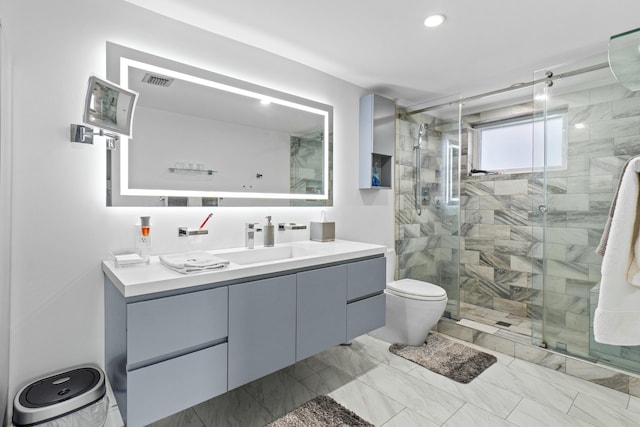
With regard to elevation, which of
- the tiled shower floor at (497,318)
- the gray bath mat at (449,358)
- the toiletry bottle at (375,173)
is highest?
the toiletry bottle at (375,173)

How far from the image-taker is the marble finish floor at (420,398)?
1838mm

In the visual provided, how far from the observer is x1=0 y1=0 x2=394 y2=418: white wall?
4.99ft

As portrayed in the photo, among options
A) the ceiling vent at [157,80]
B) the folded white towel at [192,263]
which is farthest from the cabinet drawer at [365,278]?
the ceiling vent at [157,80]

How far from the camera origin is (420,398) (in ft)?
6.74

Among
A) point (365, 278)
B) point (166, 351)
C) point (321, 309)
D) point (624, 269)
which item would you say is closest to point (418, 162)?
point (365, 278)

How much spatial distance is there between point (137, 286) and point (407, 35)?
208 cm

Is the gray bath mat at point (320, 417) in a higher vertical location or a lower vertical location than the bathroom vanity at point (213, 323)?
lower

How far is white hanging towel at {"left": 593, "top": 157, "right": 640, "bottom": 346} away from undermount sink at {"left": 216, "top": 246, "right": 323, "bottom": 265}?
1348mm

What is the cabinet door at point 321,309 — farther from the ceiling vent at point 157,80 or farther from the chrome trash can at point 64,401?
the ceiling vent at point 157,80

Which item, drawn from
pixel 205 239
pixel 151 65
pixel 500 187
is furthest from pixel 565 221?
pixel 151 65

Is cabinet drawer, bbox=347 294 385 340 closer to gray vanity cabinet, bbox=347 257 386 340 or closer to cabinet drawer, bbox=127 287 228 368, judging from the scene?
gray vanity cabinet, bbox=347 257 386 340

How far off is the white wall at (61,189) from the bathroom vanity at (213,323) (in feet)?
0.46

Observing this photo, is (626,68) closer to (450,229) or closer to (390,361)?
(450,229)

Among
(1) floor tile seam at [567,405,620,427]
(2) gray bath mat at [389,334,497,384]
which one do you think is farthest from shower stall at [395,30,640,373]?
(1) floor tile seam at [567,405,620,427]
